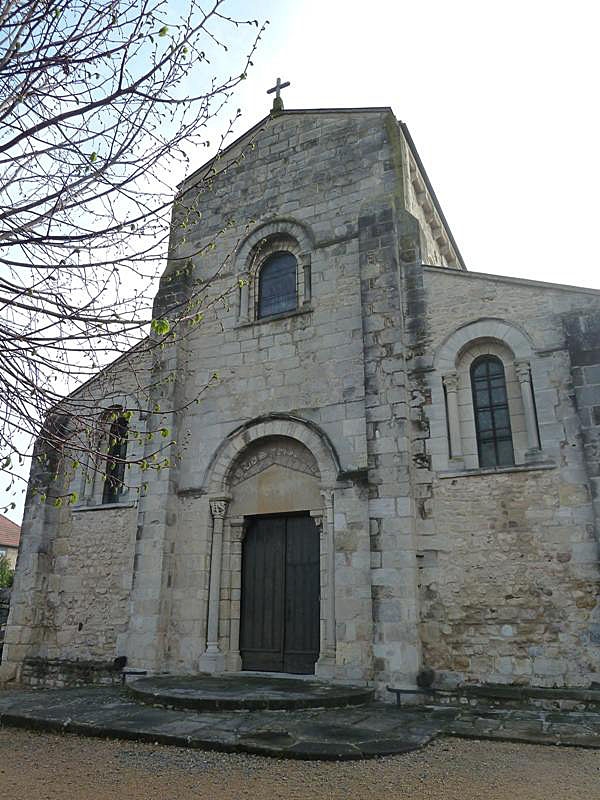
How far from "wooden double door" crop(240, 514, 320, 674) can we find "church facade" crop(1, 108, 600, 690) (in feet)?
0.12

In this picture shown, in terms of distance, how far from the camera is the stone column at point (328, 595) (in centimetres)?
852

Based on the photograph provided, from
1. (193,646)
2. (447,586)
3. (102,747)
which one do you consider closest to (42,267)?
(102,747)

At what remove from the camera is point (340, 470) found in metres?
9.29

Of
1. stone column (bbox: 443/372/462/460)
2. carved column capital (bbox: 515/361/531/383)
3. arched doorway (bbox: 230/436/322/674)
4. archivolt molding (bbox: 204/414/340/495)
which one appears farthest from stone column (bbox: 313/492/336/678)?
carved column capital (bbox: 515/361/531/383)

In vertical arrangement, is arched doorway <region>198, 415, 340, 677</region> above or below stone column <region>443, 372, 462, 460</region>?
below

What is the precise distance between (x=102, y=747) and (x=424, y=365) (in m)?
6.43

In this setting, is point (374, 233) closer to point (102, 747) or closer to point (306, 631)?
point (306, 631)

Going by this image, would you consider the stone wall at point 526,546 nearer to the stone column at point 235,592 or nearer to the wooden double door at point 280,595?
the wooden double door at point 280,595

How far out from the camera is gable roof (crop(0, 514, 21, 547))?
31.7 m

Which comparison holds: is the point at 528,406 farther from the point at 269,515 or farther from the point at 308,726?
the point at 308,726

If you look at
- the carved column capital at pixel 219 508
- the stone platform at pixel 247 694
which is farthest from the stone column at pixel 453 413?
the carved column capital at pixel 219 508

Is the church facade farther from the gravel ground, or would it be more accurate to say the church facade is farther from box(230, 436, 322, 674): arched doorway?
the gravel ground

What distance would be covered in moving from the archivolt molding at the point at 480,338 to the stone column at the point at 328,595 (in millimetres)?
2691

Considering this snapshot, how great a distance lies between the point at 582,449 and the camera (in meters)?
8.00
